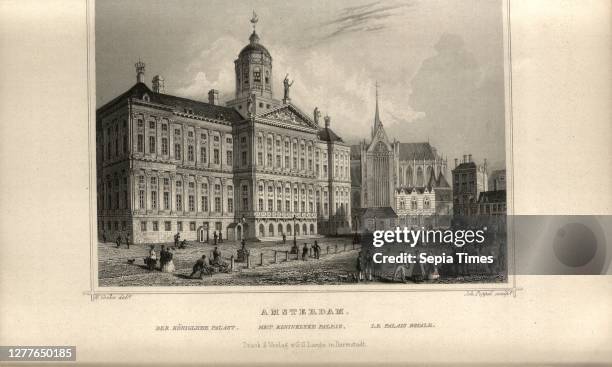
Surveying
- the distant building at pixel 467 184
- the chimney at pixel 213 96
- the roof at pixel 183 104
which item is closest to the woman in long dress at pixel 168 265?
the roof at pixel 183 104

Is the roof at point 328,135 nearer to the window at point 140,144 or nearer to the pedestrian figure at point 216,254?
the pedestrian figure at point 216,254

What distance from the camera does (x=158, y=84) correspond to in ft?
11.8

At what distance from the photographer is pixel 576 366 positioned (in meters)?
3.21

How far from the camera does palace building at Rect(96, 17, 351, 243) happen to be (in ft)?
11.4

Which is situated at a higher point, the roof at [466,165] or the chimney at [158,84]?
the chimney at [158,84]

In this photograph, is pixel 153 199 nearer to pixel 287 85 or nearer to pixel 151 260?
pixel 151 260

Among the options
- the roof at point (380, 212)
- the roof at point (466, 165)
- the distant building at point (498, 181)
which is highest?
the roof at point (466, 165)

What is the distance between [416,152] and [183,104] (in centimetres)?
204

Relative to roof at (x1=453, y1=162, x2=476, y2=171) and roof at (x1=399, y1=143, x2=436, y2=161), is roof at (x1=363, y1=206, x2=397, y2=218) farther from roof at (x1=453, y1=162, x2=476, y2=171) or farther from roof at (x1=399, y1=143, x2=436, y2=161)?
roof at (x1=453, y1=162, x2=476, y2=171)

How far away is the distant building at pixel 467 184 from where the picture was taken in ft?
11.3

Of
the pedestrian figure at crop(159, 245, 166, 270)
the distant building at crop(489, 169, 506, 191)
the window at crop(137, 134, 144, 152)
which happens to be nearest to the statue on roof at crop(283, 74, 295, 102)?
the window at crop(137, 134, 144, 152)

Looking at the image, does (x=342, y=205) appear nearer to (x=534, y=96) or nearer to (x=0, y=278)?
(x=534, y=96)

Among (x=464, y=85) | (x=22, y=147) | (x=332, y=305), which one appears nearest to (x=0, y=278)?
(x=22, y=147)

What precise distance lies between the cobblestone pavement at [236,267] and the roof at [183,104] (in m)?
1.14
